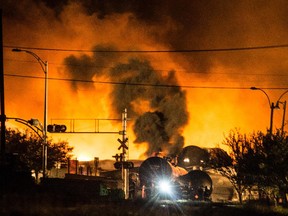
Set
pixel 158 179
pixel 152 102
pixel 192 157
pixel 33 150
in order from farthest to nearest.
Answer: pixel 152 102, pixel 192 157, pixel 33 150, pixel 158 179

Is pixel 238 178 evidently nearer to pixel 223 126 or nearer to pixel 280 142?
pixel 280 142

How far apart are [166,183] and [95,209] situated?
2037 centimetres

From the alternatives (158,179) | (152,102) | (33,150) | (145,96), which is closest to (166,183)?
(158,179)

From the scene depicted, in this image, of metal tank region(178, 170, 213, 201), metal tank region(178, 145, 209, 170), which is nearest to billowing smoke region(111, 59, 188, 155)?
metal tank region(178, 145, 209, 170)

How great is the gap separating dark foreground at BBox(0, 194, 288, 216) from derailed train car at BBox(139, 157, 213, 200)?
13.0 metres

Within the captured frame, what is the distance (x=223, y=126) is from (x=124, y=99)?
18.4 m

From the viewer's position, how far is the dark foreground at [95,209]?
2322cm

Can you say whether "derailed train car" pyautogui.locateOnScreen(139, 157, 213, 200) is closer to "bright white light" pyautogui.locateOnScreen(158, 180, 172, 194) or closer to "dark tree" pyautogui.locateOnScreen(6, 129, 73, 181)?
"bright white light" pyautogui.locateOnScreen(158, 180, 172, 194)

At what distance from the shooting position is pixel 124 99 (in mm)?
92625

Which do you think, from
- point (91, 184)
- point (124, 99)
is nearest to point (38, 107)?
point (124, 99)

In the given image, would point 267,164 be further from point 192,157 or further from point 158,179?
point 192,157

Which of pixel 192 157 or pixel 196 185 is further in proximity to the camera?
pixel 192 157

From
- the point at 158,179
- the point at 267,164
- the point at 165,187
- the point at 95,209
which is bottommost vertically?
the point at 95,209

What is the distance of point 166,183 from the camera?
147 ft
